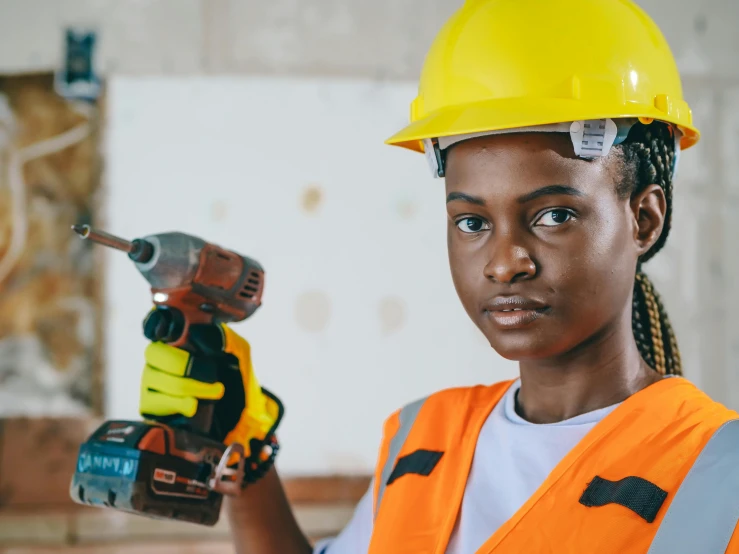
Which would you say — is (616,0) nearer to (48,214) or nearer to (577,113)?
(577,113)

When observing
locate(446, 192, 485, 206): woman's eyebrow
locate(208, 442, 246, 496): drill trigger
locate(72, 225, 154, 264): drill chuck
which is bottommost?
locate(208, 442, 246, 496): drill trigger

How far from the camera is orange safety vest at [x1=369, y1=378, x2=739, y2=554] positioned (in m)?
0.69

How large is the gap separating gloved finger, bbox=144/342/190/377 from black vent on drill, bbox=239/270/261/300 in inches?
7.0

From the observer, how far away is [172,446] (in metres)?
1.05

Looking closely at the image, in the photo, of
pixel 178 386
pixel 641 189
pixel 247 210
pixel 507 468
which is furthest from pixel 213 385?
pixel 247 210

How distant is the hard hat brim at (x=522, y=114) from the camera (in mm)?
817

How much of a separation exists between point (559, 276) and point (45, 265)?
1.55 m

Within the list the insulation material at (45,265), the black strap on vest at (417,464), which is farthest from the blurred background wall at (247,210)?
the black strap on vest at (417,464)

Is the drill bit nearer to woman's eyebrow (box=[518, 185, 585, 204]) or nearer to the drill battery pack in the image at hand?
the drill battery pack

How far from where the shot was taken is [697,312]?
202 cm

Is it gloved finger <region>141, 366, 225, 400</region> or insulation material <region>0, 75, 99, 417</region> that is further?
insulation material <region>0, 75, 99, 417</region>

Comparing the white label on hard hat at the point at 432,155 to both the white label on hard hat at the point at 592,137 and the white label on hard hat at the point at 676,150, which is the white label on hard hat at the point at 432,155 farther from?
the white label on hard hat at the point at 676,150

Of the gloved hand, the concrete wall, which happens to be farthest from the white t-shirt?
the concrete wall

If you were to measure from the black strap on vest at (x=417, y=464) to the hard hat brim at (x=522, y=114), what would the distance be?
0.45 meters
